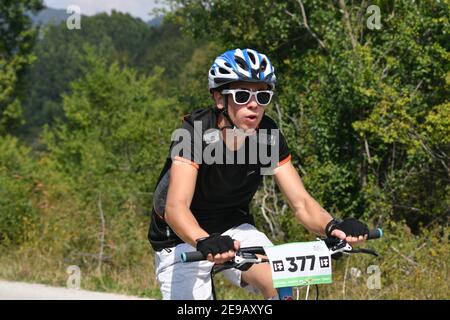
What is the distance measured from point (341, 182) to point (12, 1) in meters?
24.1

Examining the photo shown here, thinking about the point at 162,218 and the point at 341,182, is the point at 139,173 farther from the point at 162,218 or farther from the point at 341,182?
the point at 162,218

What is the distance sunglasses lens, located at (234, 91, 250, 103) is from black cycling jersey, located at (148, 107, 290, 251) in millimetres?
192

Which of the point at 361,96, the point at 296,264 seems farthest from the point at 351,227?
the point at 361,96

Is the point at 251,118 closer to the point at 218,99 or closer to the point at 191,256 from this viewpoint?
the point at 218,99

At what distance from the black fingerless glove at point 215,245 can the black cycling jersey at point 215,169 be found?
652 millimetres

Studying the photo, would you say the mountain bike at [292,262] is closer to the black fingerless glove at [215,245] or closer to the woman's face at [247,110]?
the black fingerless glove at [215,245]

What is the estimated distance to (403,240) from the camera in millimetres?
9914

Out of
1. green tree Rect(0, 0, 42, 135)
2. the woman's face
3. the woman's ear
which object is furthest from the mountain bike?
green tree Rect(0, 0, 42, 135)

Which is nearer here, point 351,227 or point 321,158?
point 351,227

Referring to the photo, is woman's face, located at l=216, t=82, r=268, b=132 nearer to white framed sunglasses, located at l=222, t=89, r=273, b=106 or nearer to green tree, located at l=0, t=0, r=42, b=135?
white framed sunglasses, located at l=222, t=89, r=273, b=106

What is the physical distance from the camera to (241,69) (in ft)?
13.7

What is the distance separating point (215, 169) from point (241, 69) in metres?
0.57

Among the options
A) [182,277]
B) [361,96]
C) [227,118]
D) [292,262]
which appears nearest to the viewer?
[292,262]

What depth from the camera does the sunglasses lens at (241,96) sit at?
13.6ft
